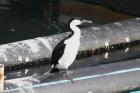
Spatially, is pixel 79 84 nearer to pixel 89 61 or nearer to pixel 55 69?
pixel 55 69

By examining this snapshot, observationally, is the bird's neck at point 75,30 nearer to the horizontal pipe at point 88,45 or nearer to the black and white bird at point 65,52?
the black and white bird at point 65,52

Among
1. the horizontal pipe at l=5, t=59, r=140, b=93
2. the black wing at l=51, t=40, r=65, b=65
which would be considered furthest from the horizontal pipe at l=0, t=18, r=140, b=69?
the horizontal pipe at l=5, t=59, r=140, b=93

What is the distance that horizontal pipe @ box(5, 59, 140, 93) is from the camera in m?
4.46

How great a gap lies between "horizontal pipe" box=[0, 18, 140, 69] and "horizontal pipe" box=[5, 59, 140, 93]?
92 cm

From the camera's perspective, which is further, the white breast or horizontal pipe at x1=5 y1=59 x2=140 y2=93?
the white breast

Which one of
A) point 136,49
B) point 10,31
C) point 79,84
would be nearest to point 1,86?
point 79,84

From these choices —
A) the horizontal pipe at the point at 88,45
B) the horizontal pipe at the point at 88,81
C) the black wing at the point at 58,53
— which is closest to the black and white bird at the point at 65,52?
the black wing at the point at 58,53

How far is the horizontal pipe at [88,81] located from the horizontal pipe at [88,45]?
92cm

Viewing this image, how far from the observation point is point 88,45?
243 inches

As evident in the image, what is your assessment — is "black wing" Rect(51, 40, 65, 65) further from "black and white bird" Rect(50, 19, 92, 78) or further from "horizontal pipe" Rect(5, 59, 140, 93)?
"horizontal pipe" Rect(5, 59, 140, 93)

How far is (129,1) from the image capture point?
28.4 ft

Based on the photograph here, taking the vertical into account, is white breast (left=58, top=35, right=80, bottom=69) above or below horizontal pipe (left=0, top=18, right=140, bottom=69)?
above

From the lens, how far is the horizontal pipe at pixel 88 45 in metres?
5.59

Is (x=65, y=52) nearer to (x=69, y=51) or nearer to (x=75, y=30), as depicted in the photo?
(x=69, y=51)
